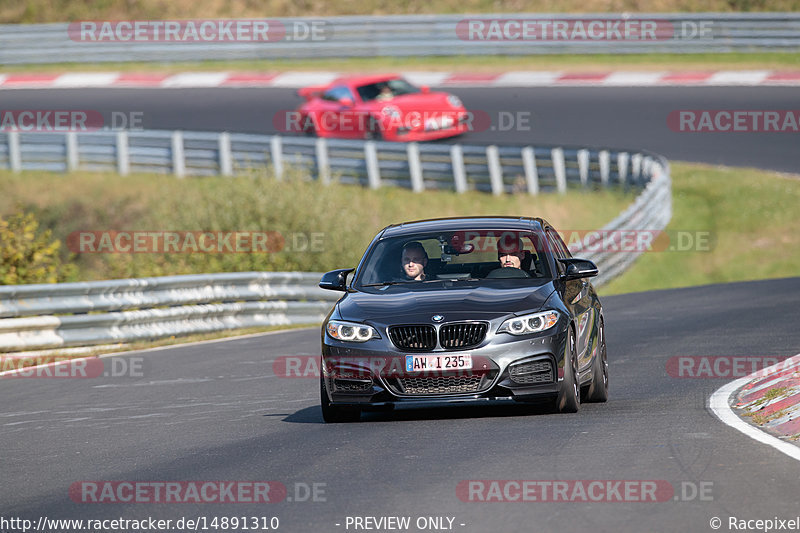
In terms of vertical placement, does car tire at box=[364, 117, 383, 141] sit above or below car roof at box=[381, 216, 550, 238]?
below

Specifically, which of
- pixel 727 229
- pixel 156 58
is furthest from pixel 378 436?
pixel 156 58

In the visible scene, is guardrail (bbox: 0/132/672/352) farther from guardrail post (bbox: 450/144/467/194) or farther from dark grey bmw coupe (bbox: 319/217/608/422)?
dark grey bmw coupe (bbox: 319/217/608/422)

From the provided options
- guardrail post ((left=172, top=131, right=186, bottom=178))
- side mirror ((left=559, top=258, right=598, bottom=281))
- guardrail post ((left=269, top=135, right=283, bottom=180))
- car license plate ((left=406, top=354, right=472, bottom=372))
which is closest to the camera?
car license plate ((left=406, top=354, right=472, bottom=372))

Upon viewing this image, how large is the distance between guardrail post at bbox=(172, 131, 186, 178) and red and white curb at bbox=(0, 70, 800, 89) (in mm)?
6820

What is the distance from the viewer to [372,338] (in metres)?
9.60

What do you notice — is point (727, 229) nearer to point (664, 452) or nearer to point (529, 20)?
point (529, 20)

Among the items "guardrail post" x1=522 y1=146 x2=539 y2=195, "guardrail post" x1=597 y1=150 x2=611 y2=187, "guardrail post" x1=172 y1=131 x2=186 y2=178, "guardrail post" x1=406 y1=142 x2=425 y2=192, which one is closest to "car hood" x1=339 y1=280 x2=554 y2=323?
"guardrail post" x1=597 y1=150 x2=611 y2=187

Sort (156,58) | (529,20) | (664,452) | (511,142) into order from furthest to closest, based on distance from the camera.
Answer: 1. (156,58)
2. (529,20)
3. (511,142)
4. (664,452)

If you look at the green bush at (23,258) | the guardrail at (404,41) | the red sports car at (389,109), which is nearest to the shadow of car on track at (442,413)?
the green bush at (23,258)

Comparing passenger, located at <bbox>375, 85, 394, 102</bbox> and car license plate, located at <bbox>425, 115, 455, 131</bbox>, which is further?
car license plate, located at <bbox>425, 115, 455, 131</bbox>

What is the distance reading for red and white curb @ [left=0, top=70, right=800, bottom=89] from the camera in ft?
116

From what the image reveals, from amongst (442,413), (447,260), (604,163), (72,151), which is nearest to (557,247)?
(447,260)

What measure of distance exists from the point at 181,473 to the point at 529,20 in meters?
33.0

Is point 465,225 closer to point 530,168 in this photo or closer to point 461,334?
point 461,334
